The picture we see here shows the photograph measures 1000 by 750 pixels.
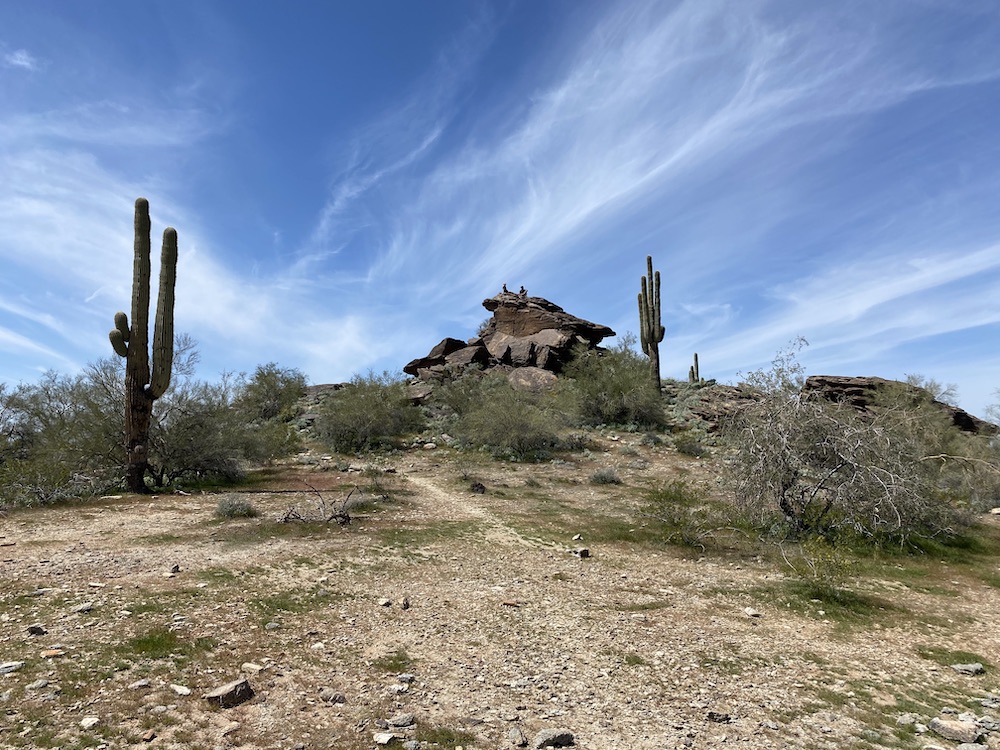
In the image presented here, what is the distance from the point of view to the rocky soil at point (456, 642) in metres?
4.30

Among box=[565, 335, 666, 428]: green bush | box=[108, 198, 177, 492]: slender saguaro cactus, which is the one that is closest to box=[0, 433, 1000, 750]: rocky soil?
box=[108, 198, 177, 492]: slender saguaro cactus

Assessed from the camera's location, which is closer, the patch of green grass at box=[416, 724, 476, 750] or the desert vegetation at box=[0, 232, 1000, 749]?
the patch of green grass at box=[416, 724, 476, 750]

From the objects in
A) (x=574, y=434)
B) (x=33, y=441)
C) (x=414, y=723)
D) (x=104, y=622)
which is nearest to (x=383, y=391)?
(x=574, y=434)

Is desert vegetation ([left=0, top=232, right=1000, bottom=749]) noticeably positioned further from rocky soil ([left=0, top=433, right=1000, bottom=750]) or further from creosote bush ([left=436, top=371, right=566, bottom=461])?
creosote bush ([left=436, top=371, right=566, bottom=461])

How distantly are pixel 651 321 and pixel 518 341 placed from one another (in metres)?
11.1

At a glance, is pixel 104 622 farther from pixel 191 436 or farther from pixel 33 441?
pixel 33 441

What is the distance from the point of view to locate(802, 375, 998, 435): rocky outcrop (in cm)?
2519

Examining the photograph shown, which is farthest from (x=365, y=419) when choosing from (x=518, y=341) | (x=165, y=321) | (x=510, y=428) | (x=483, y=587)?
(x=483, y=587)

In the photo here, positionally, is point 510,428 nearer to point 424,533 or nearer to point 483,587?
point 424,533

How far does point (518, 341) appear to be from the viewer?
125 feet

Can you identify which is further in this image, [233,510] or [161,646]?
[233,510]

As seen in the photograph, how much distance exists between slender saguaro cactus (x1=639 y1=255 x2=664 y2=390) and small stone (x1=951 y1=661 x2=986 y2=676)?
75.8ft

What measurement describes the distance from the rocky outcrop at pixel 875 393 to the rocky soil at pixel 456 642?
17.8 metres

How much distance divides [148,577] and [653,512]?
9232 mm
